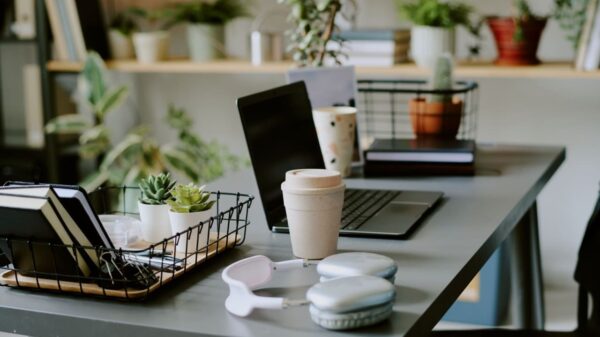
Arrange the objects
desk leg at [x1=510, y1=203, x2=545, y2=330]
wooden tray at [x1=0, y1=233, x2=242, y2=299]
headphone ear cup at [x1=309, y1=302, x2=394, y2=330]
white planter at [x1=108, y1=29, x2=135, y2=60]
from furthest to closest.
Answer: white planter at [x1=108, y1=29, x2=135, y2=60] < desk leg at [x1=510, y1=203, x2=545, y2=330] < wooden tray at [x1=0, y1=233, x2=242, y2=299] < headphone ear cup at [x1=309, y1=302, x2=394, y2=330]

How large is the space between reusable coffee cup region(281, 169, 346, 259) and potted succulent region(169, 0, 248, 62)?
6.73ft

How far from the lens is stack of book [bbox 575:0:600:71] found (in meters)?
2.69

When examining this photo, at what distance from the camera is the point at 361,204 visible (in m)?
1.64

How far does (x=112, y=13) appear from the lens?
11.9 ft

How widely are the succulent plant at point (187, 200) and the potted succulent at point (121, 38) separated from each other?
7.32 ft

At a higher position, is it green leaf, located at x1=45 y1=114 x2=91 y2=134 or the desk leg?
green leaf, located at x1=45 y1=114 x2=91 y2=134

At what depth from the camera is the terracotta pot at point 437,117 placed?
6.88ft

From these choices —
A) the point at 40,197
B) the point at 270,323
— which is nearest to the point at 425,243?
the point at 270,323

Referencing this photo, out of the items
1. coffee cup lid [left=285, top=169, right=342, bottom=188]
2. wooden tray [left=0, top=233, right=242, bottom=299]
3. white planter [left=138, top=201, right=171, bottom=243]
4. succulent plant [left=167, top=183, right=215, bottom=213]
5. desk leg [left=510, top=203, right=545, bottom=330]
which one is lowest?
desk leg [left=510, top=203, right=545, bottom=330]

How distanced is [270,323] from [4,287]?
15.4 inches

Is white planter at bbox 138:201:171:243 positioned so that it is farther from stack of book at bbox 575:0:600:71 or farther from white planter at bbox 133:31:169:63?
white planter at bbox 133:31:169:63

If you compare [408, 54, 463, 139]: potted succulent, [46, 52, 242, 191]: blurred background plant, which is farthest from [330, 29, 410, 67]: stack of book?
[408, 54, 463, 139]: potted succulent

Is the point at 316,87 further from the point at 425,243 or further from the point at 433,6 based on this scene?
the point at 433,6

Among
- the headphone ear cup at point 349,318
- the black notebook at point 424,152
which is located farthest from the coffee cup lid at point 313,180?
the black notebook at point 424,152
